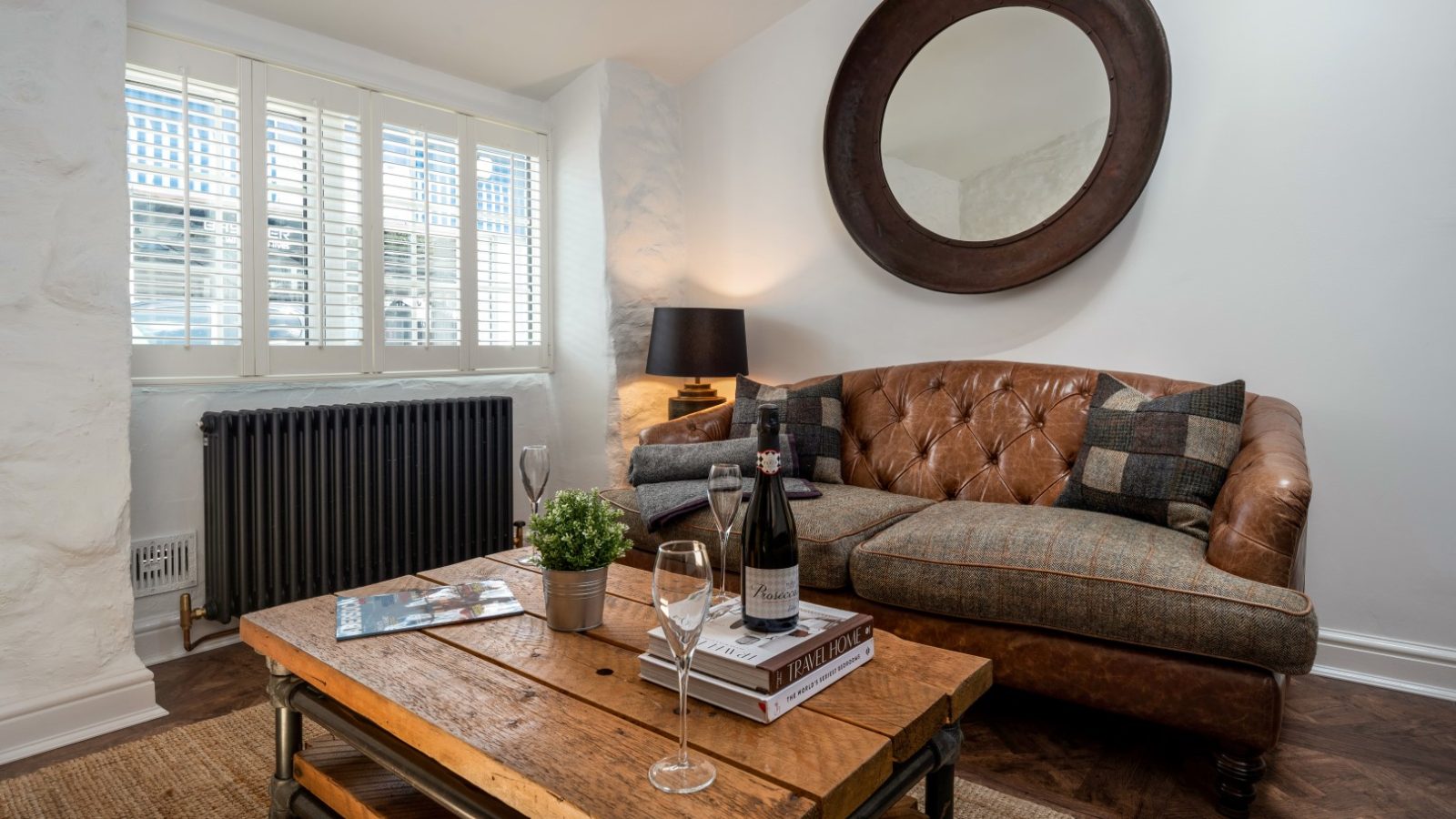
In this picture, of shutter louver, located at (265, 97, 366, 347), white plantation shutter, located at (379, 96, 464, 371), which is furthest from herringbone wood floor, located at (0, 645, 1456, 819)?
white plantation shutter, located at (379, 96, 464, 371)

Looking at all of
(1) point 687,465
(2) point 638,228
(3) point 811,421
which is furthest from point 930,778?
(2) point 638,228

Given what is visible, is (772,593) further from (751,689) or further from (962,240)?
(962,240)

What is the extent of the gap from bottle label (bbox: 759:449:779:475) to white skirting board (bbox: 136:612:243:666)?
80.3 inches

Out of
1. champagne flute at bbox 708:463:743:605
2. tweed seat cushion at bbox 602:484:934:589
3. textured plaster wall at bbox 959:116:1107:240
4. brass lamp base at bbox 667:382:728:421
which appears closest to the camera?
champagne flute at bbox 708:463:743:605

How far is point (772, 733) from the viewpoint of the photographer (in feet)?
3.25

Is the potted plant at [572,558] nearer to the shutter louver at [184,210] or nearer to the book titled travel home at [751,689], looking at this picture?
the book titled travel home at [751,689]

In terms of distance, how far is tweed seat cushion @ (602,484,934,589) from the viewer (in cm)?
208

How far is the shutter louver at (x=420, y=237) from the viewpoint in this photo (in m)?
3.03

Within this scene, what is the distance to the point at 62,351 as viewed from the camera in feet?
6.32

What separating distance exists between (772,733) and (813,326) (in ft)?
8.29

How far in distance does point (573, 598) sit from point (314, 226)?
2.15 m

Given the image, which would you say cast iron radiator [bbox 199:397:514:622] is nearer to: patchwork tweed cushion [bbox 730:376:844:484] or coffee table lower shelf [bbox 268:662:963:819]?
patchwork tweed cushion [bbox 730:376:844:484]

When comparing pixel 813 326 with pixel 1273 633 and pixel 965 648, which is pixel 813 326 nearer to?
pixel 965 648

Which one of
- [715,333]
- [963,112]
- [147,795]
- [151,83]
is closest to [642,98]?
[715,333]
